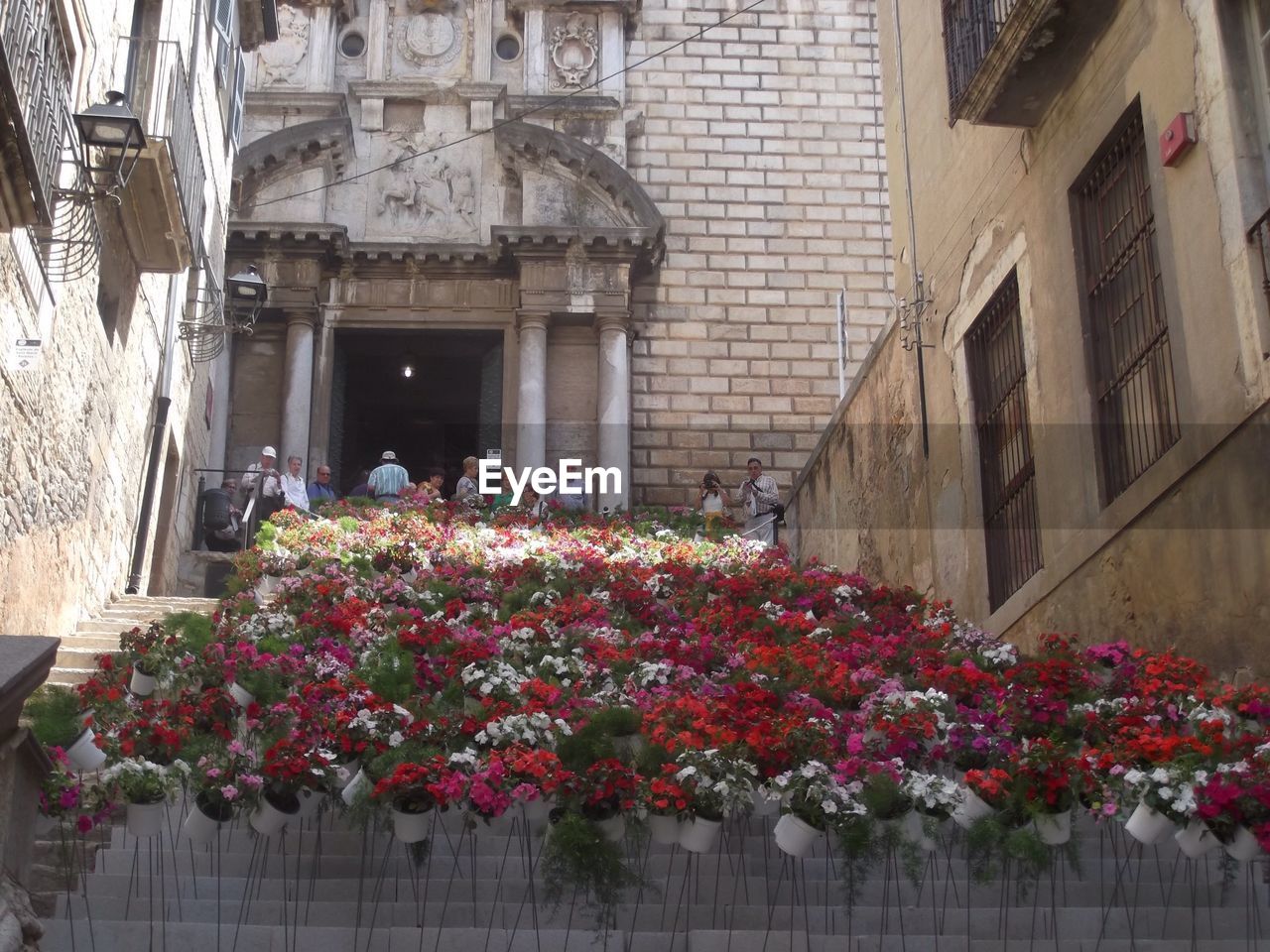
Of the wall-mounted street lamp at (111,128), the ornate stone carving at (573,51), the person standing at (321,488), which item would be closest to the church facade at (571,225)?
the ornate stone carving at (573,51)

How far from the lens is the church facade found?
22.8 m

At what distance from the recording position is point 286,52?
24.5 meters

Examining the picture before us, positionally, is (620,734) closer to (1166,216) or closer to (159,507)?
(1166,216)

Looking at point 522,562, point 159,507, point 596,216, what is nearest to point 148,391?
point 159,507

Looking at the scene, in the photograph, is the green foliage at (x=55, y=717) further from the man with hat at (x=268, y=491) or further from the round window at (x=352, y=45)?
the round window at (x=352, y=45)

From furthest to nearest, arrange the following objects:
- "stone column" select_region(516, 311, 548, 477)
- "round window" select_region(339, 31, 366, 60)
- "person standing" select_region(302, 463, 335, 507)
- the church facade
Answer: "round window" select_region(339, 31, 366, 60), the church facade, "stone column" select_region(516, 311, 548, 477), "person standing" select_region(302, 463, 335, 507)

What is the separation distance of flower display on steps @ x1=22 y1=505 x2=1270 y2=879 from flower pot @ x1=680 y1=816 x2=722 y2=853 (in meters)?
0.03

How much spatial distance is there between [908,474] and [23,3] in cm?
818

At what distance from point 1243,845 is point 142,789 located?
4303 mm

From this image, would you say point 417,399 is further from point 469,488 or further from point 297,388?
point 469,488

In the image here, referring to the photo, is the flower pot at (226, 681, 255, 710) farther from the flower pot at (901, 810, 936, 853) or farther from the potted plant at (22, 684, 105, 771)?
the flower pot at (901, 810, 936, 853)

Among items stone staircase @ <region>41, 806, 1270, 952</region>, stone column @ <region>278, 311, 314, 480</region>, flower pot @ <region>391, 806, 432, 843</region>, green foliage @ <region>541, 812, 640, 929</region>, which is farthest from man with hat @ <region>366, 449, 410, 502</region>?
green foliage @ <region>541, 812, 640, 929</region>

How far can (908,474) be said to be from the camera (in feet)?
47.9

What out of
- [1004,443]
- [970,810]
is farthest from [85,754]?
[1004,443]
